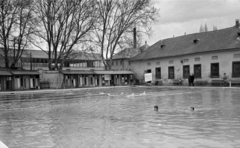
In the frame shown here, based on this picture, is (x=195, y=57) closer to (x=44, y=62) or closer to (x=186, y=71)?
(x=186, y=71)

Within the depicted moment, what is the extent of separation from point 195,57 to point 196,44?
2.71 metres

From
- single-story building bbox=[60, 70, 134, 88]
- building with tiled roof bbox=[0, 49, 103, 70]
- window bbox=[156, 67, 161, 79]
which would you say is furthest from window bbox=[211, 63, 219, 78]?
building with tiled roof bbox=[0, 49, 103, 70]

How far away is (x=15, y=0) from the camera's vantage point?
123ft

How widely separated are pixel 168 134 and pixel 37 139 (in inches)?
157

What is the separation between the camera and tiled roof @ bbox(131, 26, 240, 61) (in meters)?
38.9

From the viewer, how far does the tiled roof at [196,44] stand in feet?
128

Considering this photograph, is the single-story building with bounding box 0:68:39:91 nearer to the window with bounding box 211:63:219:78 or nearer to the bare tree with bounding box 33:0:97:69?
the bare tree with bounding box 33:0:97:69

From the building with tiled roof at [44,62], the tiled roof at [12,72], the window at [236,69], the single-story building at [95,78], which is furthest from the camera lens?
the building with tiled roof at [44,62]

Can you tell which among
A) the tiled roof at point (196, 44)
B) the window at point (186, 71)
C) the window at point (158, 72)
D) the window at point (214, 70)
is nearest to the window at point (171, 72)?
the tiled roof at point (196, 44)

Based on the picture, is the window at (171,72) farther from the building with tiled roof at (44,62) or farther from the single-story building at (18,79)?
the building with tiled roof at (44,62)

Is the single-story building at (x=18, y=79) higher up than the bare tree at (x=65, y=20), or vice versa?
the bare tree at (x=65, y=20)

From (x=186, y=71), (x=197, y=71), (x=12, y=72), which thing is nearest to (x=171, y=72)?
(x=186, y=71)

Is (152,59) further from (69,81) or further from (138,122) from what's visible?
(138,122)

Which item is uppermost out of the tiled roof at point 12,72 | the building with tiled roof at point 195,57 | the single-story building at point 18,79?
the building with tiled roof at point 195,57
